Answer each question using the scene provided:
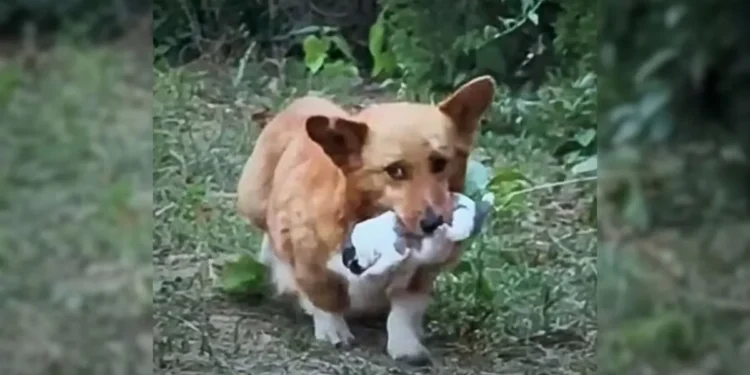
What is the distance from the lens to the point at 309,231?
3.46 feet

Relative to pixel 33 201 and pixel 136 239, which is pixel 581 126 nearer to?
pixel 136 239

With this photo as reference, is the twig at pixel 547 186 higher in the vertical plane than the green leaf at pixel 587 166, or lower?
lower

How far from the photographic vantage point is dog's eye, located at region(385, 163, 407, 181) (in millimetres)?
1026

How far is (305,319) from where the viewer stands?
42.2 inches

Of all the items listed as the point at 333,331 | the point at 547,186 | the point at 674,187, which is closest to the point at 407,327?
the point at 333,331

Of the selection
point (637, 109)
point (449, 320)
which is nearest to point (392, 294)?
point (449, 320)

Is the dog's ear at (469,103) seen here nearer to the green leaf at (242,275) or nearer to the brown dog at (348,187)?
the brown dog at (348,187)

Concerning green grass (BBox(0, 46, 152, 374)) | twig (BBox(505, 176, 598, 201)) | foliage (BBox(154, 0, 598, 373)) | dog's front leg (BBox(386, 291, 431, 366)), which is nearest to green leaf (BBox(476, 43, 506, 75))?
foliage (BBox(154, 0, 598, 373))

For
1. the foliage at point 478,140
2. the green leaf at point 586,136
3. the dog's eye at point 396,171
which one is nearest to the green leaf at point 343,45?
the foliage at point 478,140

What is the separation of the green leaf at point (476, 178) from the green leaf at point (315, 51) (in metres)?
0.16

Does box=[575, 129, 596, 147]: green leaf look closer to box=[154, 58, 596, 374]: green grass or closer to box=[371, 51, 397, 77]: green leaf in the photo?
box=[154, 58, 596, 374]: green grass

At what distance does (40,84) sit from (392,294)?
40 centimetres

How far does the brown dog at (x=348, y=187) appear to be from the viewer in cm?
103

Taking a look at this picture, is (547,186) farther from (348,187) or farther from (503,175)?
(348,187)
